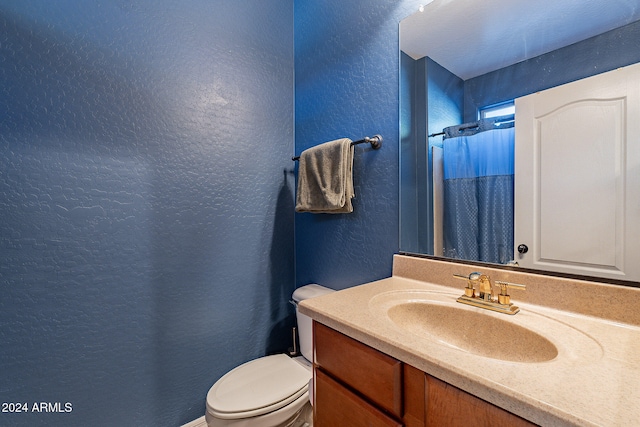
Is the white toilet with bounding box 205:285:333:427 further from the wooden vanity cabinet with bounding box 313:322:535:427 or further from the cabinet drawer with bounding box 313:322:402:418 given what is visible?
the cabinet drawer with bounding box 313:322:402:418

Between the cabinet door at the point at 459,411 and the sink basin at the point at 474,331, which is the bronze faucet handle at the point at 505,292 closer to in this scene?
the sink basin at the point at 474,331

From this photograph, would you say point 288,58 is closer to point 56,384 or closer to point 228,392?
point 228,392

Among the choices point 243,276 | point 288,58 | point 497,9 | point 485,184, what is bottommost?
point 243,276

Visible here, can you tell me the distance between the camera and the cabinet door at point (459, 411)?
437 mm

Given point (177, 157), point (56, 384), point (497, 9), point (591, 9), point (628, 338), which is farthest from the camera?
point (177, 157)

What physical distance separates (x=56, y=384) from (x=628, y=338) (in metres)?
1.87

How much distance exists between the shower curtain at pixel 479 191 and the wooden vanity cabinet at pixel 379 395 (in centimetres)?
56

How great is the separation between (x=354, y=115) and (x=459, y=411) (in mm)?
1251

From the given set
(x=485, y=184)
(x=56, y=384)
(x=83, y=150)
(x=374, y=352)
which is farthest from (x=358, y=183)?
(x=56, y=384)

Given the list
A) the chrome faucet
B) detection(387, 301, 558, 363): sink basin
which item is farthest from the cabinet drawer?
the chrome faucet

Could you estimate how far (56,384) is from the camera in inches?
41.9

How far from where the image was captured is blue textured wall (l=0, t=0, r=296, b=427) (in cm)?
102

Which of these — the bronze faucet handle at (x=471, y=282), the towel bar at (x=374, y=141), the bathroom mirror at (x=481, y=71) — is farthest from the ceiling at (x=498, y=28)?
the bronze faucet handle at (x=471, y=282)

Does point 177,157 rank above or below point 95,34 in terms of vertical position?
below
